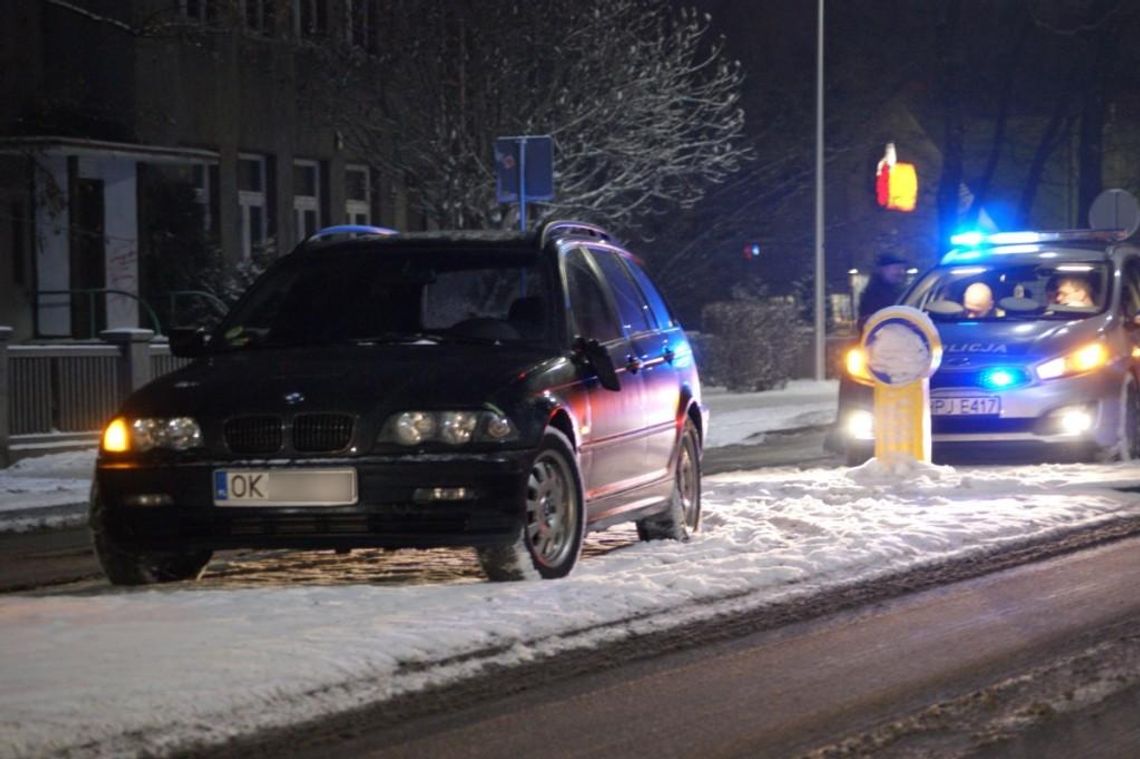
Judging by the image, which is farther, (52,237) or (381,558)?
(52,237)

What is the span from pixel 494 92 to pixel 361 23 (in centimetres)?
239

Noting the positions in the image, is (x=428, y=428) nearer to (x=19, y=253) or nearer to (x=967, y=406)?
(x=967, y=406)

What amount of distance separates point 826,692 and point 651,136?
Answer: 2269 centimetres

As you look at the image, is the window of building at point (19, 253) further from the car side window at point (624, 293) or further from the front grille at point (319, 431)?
the front grille at point (319, 431)

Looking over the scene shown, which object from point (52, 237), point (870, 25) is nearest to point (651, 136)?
point (52, 237)

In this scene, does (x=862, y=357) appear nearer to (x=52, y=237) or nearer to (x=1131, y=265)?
(x=1131, y=265)

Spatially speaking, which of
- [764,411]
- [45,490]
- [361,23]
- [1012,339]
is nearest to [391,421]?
[1012,339]

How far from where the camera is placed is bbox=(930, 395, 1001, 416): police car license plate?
612 inches

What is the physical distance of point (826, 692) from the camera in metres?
7.12

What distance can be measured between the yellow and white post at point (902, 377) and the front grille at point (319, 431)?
5.98 m

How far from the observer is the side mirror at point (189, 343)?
10492mm

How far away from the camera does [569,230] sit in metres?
11.2

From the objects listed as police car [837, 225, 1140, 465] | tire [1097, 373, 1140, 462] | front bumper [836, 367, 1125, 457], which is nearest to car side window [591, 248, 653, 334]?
police car [837, 225, 1140, 465]

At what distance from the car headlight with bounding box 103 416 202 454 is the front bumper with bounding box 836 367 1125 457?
24.1ft
